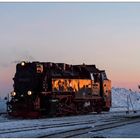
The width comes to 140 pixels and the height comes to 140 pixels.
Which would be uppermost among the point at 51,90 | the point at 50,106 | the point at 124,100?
the point at 124,100

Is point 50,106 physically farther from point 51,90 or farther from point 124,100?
point 124,100

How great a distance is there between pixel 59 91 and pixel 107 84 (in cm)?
642

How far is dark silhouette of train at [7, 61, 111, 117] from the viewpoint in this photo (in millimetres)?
28375

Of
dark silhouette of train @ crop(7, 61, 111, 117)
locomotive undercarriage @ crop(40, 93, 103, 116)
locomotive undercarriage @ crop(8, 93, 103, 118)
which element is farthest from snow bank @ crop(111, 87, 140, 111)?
locomotive undercarriage @ crop(8, 93, 103, 118)

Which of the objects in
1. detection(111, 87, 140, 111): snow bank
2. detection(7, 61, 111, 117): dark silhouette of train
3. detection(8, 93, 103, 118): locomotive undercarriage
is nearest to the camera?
detection(8, 93, 103, 118): locomotive undercarriage

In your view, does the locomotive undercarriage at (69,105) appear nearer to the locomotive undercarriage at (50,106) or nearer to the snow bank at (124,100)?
the locomotive undercarriage at (50,106)

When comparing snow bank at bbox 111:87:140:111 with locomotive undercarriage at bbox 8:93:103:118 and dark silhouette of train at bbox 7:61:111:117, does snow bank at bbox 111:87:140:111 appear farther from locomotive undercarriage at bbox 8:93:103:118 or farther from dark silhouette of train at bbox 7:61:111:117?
locomotive undercarriage at bbox 8:93:103:118

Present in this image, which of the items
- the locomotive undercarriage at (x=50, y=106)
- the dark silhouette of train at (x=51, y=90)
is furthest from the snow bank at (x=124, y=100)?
the locomotive undercarriage at (x=50, y=106)

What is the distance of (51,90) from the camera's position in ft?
95.6

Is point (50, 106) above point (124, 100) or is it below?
below

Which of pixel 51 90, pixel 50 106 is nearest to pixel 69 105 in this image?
pixel 51 90

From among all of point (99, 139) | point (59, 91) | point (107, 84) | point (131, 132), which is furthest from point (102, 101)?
point (99, 139)

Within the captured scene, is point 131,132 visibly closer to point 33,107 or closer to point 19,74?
point 33,107

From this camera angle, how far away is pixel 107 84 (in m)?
35.0
